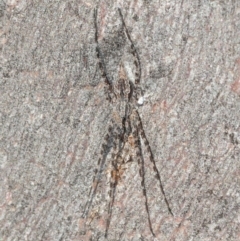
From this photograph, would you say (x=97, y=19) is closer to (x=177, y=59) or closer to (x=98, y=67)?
(x=98, y=67)

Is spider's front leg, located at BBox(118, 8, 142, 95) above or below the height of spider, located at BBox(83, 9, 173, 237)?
above

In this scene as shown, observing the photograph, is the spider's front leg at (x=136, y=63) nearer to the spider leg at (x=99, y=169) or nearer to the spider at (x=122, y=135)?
A: the spider at (x=122, y=135)

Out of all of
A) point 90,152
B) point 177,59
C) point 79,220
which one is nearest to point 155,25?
point 177,59

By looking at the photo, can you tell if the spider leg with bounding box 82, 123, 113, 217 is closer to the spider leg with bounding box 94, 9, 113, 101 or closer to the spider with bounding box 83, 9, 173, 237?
the spider with bounding box 83, 9, 173, 237

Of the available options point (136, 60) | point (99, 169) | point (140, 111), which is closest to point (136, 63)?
point (136, 60)

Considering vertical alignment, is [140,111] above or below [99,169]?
above

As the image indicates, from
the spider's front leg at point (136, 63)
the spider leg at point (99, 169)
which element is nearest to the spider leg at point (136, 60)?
the spider's front leg at point (136, 63)

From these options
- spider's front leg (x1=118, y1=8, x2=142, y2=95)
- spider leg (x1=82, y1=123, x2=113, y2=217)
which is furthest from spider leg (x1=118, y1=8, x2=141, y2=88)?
spider leg (x1=82, y1=123, x2=113, y2=217)

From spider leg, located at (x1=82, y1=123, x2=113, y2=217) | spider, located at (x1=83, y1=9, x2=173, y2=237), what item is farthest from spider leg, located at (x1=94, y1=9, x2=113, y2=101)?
spider leg, located at (x1=82, y1=123, x2=113, y2=217)

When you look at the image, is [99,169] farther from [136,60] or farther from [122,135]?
[136,60]
